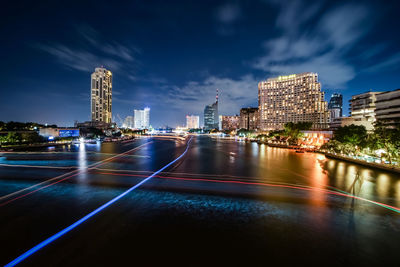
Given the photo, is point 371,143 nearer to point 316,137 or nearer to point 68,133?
point 316,137

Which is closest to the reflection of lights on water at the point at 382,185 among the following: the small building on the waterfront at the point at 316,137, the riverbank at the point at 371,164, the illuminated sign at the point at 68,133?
the riverbank at the point at 371,164

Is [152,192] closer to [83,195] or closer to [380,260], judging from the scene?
[83,195]

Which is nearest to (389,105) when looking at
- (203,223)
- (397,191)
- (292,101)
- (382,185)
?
(292,101)

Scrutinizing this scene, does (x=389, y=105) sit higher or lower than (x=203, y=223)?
higher

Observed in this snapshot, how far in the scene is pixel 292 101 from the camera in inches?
5817

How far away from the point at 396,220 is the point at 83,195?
17.0 metres

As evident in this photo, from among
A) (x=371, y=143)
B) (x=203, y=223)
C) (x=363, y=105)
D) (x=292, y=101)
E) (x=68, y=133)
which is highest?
(x=292, y=101)

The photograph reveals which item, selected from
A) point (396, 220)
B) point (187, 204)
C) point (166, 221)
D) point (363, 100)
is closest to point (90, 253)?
point (166, 221)

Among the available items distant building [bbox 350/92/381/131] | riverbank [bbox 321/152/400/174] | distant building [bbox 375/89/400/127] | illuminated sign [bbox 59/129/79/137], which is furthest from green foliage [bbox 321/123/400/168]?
distant building [bbox 350/92/381/131]

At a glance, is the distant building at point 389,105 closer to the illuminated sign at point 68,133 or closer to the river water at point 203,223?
the river water at point 203,223

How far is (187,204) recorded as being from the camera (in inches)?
364

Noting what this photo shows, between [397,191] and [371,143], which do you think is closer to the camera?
[397,191]

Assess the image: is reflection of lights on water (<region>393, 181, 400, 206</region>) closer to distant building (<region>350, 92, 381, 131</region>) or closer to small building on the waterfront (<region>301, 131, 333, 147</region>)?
small building on the waterfront (<region>301, 131, 333, 147</region>)

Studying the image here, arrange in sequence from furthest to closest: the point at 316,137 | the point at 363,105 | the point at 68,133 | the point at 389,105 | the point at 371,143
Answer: the point at 363,105
the point at 389,105
the point at 68,133
the point at 316,137
the point at 371,143
